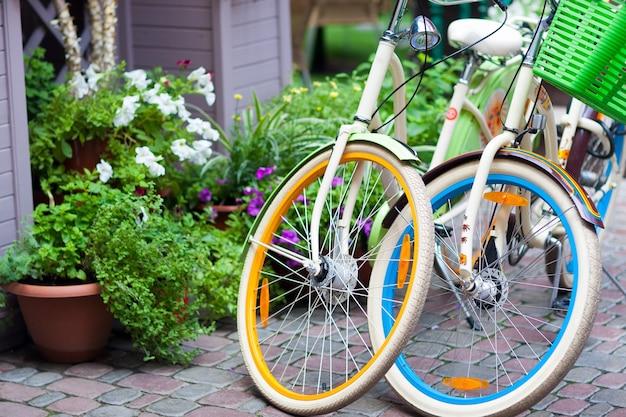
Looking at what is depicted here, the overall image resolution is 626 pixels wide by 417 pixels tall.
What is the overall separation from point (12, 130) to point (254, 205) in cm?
105

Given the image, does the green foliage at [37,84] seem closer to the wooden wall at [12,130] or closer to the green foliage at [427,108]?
the wooden wall at [12,130]

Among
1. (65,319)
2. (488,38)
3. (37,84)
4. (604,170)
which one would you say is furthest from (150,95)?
(604,170)

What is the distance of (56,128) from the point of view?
12.4ft

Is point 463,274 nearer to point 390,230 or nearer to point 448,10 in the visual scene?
point 390,230

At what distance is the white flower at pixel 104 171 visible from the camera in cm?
366

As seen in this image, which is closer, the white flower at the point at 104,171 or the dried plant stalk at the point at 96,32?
the white flower at the point at 104,171

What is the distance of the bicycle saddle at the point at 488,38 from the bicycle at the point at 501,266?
0.16m

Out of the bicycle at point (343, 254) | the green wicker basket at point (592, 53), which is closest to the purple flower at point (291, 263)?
the bicycle at point (343, 254)

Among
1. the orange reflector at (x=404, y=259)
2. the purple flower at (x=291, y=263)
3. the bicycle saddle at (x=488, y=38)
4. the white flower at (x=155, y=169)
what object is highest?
the bicycle saddle at (x=488, y=38)

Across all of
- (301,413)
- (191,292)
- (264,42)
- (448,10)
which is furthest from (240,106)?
(448,10)

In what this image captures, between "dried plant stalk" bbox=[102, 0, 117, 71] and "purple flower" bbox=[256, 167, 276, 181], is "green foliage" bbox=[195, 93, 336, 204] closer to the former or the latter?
"purple flower" bbox=[256, 167, 276, 181]

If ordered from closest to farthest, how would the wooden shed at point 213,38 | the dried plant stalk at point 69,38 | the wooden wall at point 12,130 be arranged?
the wooden wall at point 12,130 → the dried plant stalk at point 69,38 → the wooden shed at point 213,38

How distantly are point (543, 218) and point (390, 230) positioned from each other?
2.38 ft

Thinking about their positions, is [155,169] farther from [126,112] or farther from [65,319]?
[65,319]
